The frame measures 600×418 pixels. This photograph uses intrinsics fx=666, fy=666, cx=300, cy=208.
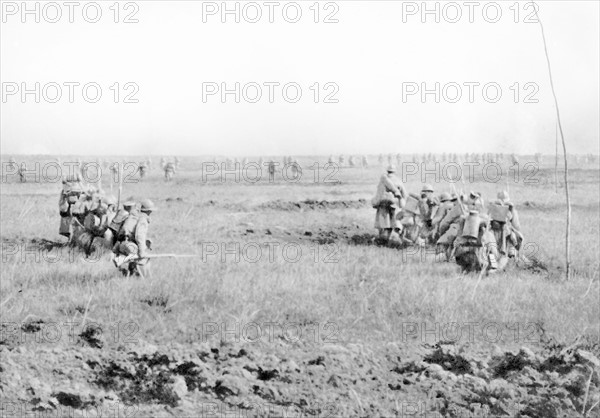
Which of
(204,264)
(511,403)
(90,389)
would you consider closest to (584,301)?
(511,403)

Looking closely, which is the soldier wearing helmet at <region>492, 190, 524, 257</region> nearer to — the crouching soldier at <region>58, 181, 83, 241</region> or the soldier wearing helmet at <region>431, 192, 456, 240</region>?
the soldier wearing helmet at <region>431, 192, 456, 240</region>

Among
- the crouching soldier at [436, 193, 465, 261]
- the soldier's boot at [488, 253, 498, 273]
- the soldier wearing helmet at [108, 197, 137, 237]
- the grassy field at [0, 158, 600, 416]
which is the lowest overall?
the grassy field at [0, 158, 600, 416]

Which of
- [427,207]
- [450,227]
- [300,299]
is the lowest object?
[300,299]

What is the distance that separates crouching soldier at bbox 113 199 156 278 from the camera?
9320 mm

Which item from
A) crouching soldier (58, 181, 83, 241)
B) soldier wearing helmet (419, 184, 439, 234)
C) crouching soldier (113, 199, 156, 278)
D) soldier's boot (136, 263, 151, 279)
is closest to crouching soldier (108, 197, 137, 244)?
crouching soldier (113, 199, 156, 278)

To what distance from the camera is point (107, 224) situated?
468 inches

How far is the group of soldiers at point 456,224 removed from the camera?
10883mm

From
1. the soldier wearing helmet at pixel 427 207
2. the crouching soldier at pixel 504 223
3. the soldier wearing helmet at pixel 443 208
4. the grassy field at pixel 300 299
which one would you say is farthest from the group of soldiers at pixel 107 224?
the soldier wearing helmet at pixel 427 207

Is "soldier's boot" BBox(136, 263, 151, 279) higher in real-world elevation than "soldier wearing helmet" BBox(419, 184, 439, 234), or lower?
lower

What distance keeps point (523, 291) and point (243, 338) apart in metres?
4.63

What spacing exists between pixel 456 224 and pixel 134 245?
6.10m

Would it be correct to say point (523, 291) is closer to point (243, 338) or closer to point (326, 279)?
point (326, 279)

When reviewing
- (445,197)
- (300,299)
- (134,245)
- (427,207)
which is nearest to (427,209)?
(427,207)

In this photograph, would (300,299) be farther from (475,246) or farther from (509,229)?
A: (509,229)
